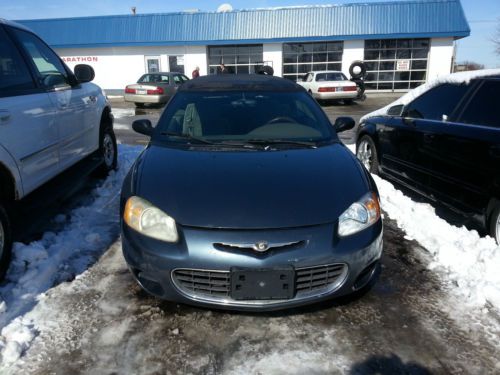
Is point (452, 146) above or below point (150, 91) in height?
above

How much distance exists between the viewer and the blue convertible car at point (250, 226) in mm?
2375

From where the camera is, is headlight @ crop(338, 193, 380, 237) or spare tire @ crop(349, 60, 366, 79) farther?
spare tire @ crop(349, 60, 366, 79)

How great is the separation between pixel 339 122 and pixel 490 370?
2501 mm

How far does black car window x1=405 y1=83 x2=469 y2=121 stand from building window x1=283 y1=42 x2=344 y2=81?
19.8m

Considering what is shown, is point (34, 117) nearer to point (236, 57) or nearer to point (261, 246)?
point (261, 246)

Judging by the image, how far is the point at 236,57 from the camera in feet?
81.1

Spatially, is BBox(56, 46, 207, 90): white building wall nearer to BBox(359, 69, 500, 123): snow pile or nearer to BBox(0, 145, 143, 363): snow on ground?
BBox(359, 69, 500, 123): snow pile

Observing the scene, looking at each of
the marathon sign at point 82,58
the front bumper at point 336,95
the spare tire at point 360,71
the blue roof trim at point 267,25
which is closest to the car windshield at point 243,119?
the front bumper at point 336,95

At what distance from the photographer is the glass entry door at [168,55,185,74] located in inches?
981

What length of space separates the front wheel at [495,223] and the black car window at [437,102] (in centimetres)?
119

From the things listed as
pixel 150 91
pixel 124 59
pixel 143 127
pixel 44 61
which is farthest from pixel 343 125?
pixel 124 59

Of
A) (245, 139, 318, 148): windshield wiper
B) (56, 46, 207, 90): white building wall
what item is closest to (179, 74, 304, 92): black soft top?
(245, 139, 318, 148): windshield wiper

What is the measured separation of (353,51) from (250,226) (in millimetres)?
23200

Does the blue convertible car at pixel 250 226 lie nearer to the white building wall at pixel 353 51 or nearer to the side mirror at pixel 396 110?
the side mirror at pixel 396 110
